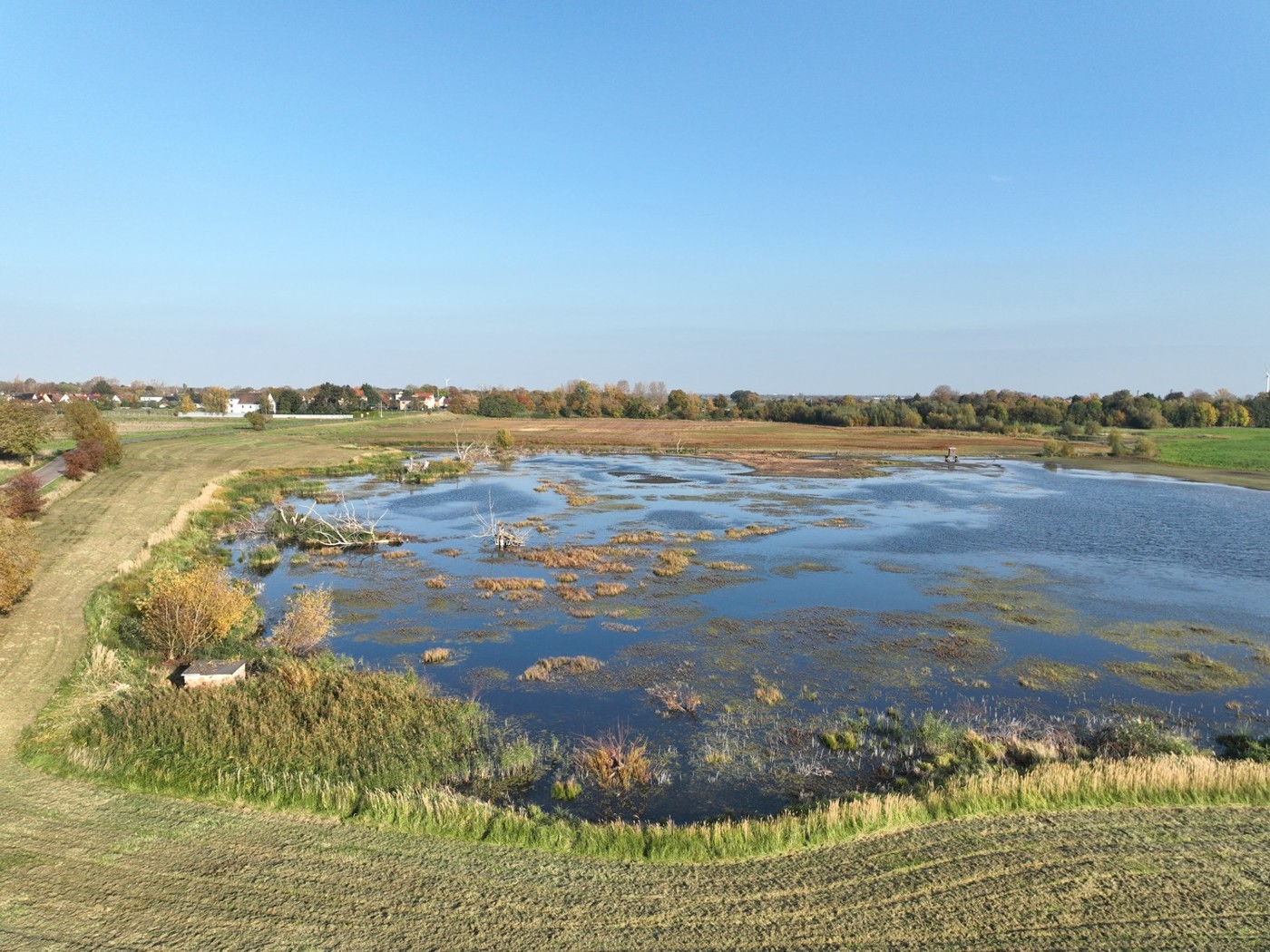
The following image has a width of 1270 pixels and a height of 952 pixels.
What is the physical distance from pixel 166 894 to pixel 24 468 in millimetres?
47232

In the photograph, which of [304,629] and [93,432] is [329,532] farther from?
[93,432]

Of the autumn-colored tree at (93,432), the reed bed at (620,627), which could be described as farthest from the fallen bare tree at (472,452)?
the reed bed at (620,627)

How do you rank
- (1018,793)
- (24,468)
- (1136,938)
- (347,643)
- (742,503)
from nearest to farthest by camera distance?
(1136,938) < (1018,793) < (347,643) < (24,468) < (742,503)

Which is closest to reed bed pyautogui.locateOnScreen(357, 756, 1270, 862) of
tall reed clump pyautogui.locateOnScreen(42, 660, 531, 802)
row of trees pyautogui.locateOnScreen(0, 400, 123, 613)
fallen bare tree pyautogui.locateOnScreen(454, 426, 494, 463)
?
tall reed clump pyautogui.locateOnScreen(42, 660, 531, 802)

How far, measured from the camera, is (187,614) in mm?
18469

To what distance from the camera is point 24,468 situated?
4388cm

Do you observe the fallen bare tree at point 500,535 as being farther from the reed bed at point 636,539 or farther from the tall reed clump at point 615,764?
the tall reed clump at point 615,764

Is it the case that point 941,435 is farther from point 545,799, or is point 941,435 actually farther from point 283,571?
point 545,799

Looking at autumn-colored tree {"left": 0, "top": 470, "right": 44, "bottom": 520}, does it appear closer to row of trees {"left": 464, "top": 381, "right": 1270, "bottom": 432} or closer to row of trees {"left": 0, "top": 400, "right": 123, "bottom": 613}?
row of trees {"left": 0, "top": 400, "right": 123, "bottom": 613}

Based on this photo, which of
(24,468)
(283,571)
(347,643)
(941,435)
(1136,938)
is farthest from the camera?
(941,435)

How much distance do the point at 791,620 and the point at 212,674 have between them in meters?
16.2

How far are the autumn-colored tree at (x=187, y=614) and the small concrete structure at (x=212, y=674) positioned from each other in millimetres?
1312

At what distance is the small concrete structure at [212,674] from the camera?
16281mm

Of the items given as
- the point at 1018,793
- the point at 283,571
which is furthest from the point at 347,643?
the point at 1018,793
